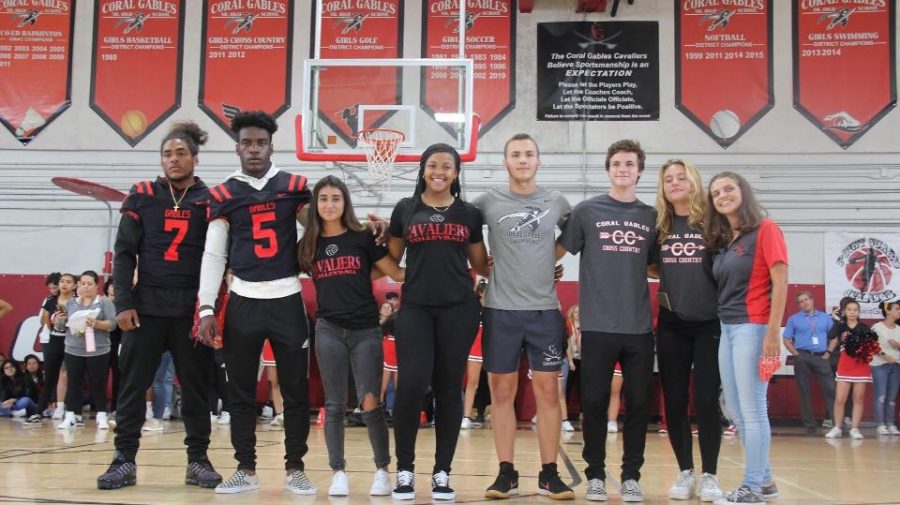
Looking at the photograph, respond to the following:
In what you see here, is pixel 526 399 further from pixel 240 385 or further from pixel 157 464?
pixel 240 385

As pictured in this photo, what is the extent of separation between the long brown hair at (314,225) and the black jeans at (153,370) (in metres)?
0.75

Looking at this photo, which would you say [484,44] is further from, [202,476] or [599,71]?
[202,476]

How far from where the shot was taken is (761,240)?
4273 mm

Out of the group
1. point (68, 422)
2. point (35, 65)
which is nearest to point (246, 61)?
point (35, 65)

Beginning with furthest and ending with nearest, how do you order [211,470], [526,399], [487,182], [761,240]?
[487,182] < [526,399] < [211,470] < [761,240]

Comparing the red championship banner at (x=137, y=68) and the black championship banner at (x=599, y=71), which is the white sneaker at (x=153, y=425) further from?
the black championship banner at (x=599, y=71)

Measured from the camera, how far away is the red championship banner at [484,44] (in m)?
12.3

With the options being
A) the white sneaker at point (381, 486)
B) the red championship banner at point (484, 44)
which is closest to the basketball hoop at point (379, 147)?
the red championship banner at point (484, 44)

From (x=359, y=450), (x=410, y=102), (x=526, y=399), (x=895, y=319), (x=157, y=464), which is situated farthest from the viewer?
(x=526, y=399)

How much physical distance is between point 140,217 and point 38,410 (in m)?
6.59

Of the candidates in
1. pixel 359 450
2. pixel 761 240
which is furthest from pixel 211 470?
pixel 761 240

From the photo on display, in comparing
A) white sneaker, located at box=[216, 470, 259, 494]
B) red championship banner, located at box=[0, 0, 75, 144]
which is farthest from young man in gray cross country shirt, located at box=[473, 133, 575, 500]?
red championship banner, located at box=[0, 0, 75, 144]

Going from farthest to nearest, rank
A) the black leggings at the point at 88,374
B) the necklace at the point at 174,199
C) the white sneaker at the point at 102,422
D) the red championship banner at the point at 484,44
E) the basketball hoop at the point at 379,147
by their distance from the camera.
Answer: the red championship banner at the point at 484,44
the basketball hoop at the point at 379,147
the black leggings at the point at 88,374
the white sneaker at the point at 102,422
the necklace at the point at 174,199

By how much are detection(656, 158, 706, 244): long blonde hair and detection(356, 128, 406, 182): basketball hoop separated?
16.6ft
